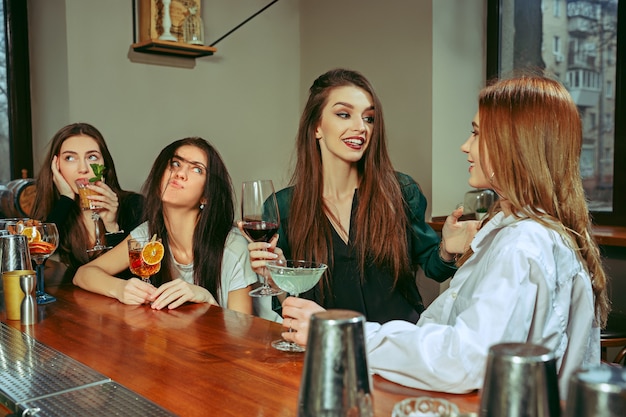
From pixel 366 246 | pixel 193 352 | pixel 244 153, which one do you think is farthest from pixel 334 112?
pixel 244 153

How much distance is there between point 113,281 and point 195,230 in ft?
1.35

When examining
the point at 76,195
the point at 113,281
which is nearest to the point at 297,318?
the point at 113,281

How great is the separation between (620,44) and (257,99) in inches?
90.3

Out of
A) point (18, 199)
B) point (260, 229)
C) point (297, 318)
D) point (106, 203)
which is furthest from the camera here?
point (18, 199)

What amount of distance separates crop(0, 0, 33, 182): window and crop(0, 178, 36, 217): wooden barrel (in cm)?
63

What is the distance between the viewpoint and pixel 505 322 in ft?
3.72

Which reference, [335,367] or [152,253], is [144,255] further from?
[335,367]

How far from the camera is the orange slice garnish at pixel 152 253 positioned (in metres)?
1.87

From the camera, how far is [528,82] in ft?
4.32

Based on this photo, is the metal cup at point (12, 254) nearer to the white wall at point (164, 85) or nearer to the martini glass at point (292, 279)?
the martini glass at point (292, 279)

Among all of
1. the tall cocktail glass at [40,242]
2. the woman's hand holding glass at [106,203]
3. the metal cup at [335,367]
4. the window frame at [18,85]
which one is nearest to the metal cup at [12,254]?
the tall cocktail glass at [40,242]

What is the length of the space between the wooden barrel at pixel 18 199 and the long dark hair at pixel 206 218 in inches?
47.0

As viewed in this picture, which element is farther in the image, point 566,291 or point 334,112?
point 334,112

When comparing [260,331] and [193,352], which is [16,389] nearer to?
[193,352]
